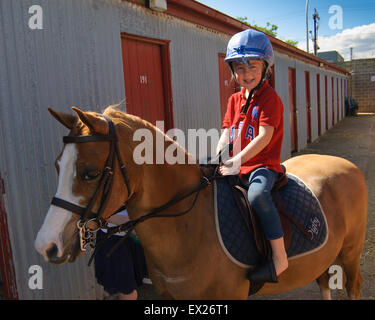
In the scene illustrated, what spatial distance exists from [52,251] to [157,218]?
2.02 ft

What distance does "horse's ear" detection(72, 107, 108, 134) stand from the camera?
161 centimetres

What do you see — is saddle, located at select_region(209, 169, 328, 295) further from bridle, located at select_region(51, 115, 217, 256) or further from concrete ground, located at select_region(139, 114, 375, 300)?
concrete ground, located at select_region(139, 114, 375, 300)

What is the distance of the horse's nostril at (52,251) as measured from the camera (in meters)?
1.53

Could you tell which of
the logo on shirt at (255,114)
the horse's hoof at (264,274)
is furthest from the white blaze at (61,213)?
the logo on shirt at (255,114)

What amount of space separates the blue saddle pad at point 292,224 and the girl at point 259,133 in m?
0.13

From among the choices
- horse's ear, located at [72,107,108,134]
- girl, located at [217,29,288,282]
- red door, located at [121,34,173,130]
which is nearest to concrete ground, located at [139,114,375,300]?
girl, located at [217,29,288,282]

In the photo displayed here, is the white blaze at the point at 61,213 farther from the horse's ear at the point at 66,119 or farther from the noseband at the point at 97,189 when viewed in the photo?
the horse's ear at the point at 66,119

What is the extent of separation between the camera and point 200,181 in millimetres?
2127

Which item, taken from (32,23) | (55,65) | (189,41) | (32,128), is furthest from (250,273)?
(189,41)

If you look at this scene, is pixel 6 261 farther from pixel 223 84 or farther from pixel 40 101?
pixel 223 84

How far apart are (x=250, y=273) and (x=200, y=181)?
70cm
